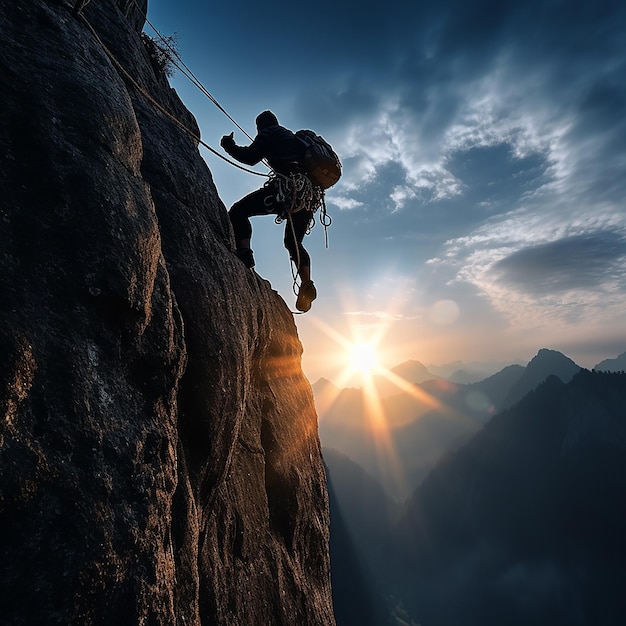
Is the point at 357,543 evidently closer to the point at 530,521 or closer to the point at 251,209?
the point at 530,521

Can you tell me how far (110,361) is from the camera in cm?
318

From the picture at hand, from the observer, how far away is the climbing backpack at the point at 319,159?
25.1 feet

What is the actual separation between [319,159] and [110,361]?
5.85 meters

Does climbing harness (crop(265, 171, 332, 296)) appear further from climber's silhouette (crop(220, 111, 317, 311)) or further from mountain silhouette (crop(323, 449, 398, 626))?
mountain silhouette (crop(323, 449, 398, 626))

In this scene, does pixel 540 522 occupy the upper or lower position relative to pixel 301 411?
lower

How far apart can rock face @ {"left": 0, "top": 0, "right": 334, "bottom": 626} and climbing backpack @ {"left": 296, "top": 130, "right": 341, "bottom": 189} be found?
2.27 metres

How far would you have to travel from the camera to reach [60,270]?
299 centimetres

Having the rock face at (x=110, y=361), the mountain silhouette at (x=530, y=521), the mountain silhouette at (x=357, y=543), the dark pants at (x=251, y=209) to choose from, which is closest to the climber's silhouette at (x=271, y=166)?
the dark pants at (x=251, y=209)

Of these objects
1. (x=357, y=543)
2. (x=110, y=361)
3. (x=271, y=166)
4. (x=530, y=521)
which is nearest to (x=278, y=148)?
(x=271, y=166)

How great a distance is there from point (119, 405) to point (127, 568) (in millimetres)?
1118

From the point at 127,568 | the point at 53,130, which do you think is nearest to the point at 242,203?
the point at 53,130

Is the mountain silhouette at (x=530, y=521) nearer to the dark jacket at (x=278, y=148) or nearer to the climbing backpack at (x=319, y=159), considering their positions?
the climbing backpack at (x=319, y=159)

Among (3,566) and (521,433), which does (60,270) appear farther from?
(521,433)

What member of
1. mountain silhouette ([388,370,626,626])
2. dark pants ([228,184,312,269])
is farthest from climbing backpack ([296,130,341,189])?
mountain silhouette ([388,370,626,626])
